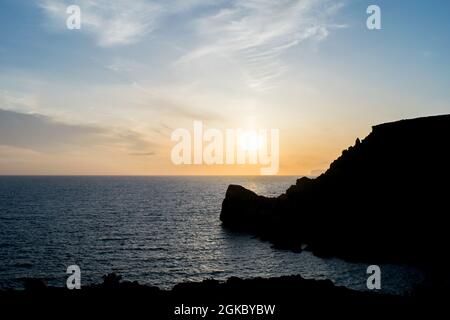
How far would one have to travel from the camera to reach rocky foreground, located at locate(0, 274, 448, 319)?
3056cm

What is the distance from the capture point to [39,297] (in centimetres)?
3297

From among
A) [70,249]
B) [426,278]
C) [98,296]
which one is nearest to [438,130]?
[426,278]

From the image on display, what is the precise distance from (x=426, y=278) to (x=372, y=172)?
3135 cm

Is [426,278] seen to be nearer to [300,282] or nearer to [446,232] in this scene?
[446,232]

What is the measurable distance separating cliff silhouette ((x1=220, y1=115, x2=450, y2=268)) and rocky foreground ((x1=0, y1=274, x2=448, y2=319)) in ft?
101
